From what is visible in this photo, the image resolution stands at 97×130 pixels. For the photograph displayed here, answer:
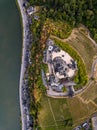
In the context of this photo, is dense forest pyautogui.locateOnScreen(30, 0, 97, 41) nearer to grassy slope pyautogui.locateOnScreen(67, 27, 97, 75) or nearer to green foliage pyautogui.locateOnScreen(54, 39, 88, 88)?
grassy slope pyautogui.locateOnScreen(67, 27, 97, 75)

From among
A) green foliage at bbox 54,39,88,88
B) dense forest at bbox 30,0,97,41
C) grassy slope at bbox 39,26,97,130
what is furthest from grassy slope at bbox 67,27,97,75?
dense forest at bbox 30,0,97,41

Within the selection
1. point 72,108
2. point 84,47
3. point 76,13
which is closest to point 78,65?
point 84,47

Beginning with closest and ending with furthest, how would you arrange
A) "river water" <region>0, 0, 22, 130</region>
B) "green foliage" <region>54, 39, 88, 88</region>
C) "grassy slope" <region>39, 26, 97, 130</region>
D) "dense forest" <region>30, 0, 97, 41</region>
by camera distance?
"grassy slope" <region>39, 26, 97, 130</region> < "green foliage" <region>54, 39, 88, 88</region> < "dense forest" <region>30, 0, 97, 41</region> < "river water" <region>0, 0, 22, 130</region>

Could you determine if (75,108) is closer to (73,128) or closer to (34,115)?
(73,128)

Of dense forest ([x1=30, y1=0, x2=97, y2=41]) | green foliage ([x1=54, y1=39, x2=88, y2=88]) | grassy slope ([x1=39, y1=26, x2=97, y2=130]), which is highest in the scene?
dense forest ([x1=30, y1=0, x2=97, y2=41])

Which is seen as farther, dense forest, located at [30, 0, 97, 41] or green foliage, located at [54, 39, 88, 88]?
dense forest, located at [30, 0, 97, 41]

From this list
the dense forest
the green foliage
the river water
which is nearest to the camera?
the green foliage

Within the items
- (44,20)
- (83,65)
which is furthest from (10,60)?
(83,65)
